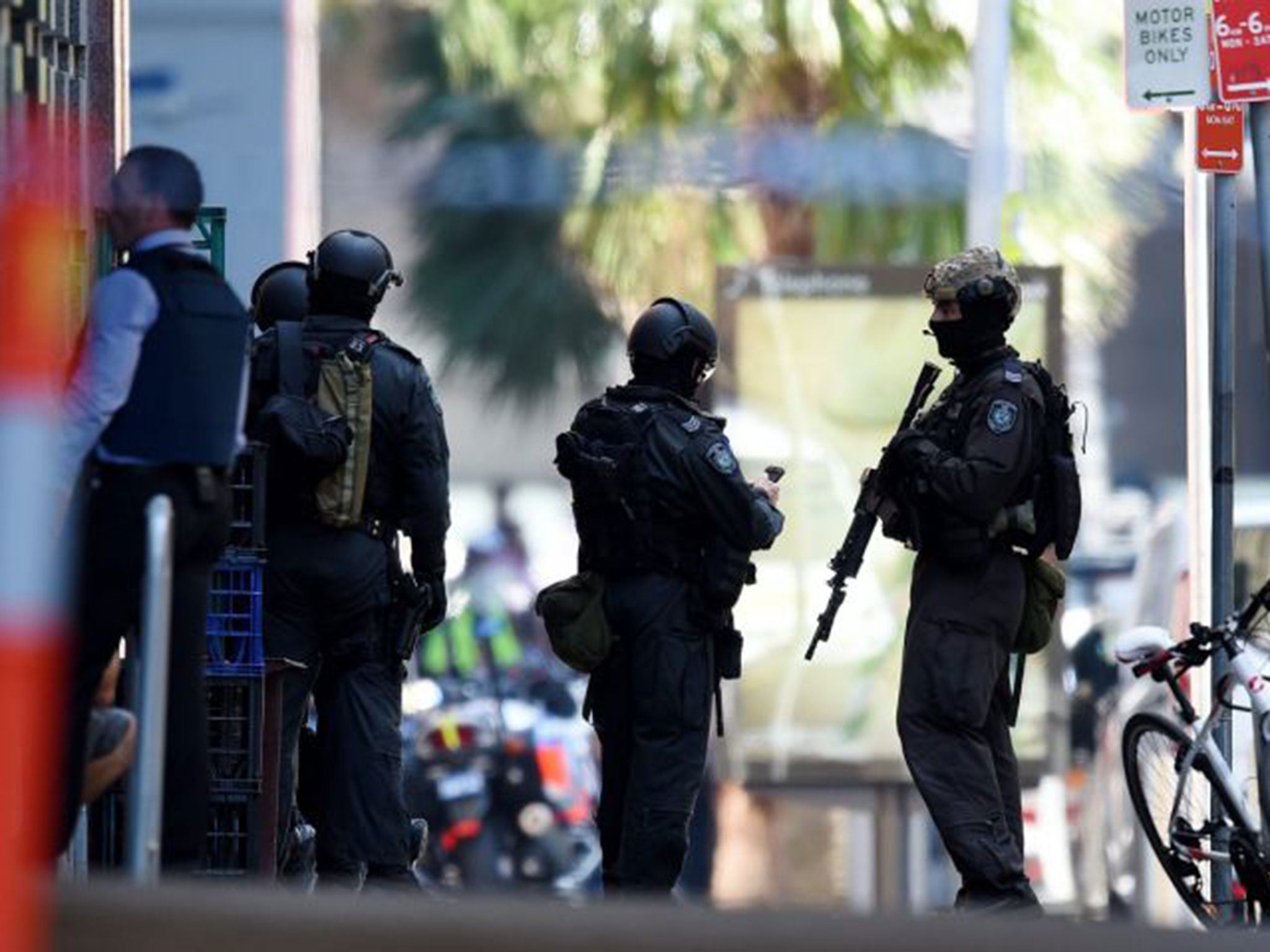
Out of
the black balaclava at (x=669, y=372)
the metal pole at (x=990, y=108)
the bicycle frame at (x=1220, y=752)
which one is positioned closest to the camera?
the bicycle frame at (x=1220, y=752)

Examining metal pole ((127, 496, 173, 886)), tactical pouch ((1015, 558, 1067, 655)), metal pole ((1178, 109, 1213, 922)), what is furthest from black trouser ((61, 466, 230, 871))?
metal pole ((1178, 109, 1213, 922))

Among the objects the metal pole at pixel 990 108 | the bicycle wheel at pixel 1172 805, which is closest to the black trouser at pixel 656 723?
the bicycle wheel at pixel 1172 805

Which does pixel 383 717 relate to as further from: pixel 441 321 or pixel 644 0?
pixel 441 321

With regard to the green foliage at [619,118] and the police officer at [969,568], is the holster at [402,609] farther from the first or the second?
the green foliage at [619,118]

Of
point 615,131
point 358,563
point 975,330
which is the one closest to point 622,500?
point 358,563

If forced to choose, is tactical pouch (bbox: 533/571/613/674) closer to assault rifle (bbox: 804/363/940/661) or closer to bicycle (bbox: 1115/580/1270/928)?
assault rifle (bbox: 804/363/940/661)

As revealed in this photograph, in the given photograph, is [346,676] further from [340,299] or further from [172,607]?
[172,607]

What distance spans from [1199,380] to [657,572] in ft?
6.24

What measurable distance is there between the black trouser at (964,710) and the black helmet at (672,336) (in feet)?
2.91

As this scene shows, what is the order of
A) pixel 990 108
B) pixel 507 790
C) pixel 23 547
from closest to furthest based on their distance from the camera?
pixel 23 547 → pixel 990 108 → pixel 507 790

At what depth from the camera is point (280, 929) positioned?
602 cm

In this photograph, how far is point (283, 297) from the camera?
35.7 feet

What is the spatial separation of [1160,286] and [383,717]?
30633 mm

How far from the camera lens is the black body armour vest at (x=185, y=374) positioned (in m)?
8.12
